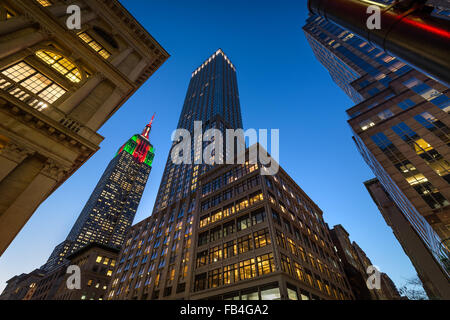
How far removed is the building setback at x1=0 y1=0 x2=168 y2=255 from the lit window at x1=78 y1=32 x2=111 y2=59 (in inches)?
4.6

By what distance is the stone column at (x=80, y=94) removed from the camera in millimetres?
18766

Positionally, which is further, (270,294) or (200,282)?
(200,282)

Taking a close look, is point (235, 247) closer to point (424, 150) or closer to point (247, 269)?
point (247, 269)

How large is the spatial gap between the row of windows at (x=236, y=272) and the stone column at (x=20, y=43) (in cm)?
3591

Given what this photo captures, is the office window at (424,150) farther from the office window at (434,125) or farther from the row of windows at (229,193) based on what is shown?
the row of windows at (229,193)

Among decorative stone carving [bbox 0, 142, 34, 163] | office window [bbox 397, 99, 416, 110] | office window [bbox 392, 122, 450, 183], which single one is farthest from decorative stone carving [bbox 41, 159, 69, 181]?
office window [bbox 397, 99, 416, 110]

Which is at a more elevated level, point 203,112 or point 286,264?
point 203,112

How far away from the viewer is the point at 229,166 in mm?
52844

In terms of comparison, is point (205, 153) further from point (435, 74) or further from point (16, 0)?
point (435, 74)

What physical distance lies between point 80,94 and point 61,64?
4.18 metres

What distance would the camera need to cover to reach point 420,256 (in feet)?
155

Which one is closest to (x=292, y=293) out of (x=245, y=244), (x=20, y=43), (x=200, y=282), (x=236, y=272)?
(x=236, y=272)

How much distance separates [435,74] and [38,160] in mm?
22751
